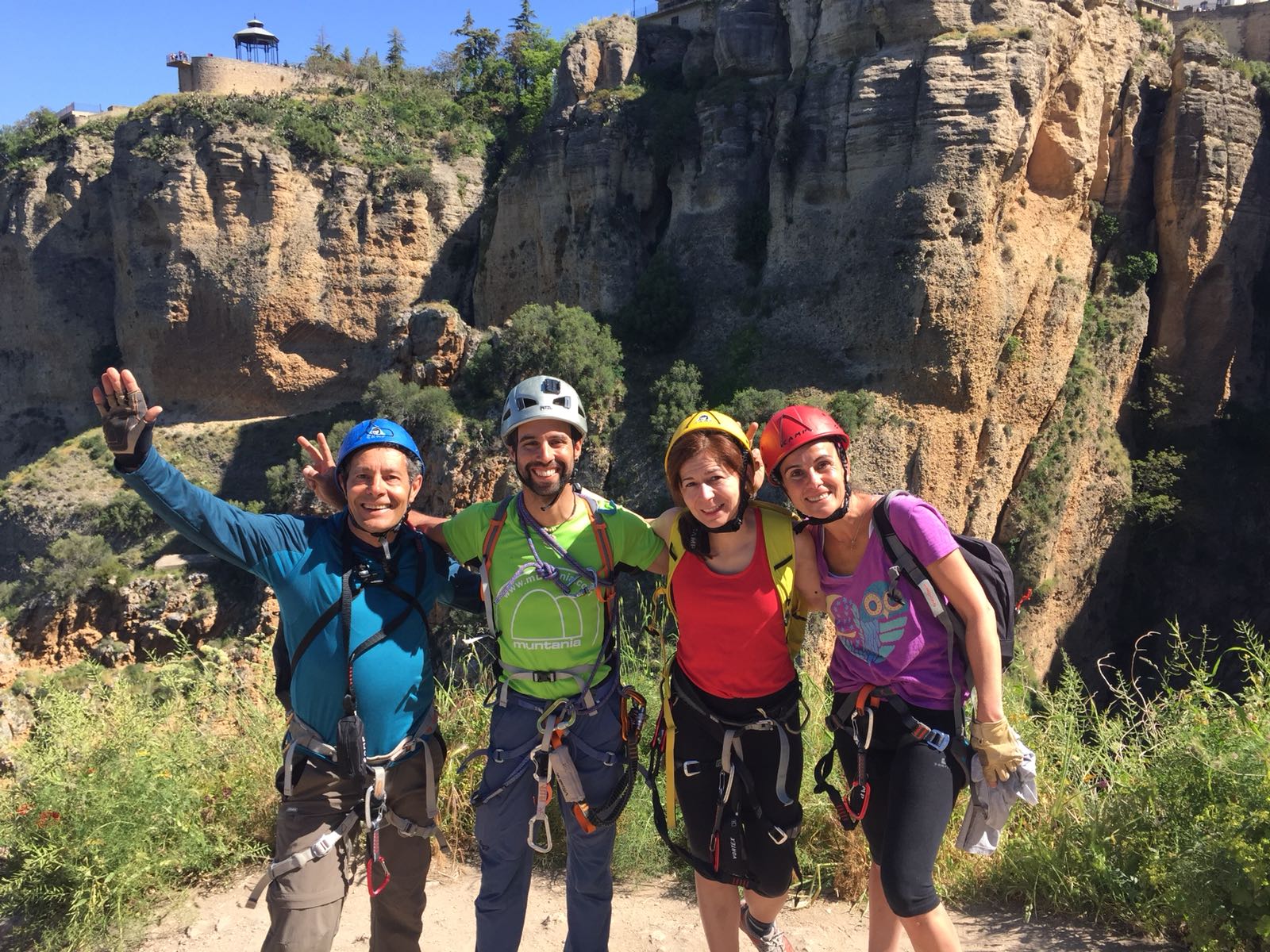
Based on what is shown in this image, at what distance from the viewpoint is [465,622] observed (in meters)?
15.7

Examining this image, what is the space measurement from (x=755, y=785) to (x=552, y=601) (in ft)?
3.09

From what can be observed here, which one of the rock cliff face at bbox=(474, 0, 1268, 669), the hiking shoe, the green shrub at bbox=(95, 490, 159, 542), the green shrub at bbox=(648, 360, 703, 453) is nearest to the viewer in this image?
the hiking shoe

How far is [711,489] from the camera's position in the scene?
2.84 m

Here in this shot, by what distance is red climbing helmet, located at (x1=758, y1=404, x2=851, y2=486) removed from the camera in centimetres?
286

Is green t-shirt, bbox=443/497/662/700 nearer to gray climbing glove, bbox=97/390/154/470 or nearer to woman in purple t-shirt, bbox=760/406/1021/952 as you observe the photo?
woman in purple t-shirt, bbox=760/406/1021/952

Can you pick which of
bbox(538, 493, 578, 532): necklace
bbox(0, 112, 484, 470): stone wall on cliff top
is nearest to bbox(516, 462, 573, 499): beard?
bbox(538, 493, 578, 532): necklace

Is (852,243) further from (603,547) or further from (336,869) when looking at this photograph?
(336,869)

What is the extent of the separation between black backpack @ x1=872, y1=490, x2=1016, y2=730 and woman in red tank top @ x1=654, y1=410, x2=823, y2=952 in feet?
0.96

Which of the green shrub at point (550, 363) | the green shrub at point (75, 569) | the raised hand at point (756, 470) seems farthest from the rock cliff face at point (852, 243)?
the raised hand at point (756, 470)

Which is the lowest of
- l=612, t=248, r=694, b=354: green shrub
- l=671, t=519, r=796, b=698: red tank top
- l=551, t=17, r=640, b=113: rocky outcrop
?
l=671, t=519, r=796, b=698: red tank top

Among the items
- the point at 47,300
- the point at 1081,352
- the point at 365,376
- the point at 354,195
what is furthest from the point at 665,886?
the point at 47,300

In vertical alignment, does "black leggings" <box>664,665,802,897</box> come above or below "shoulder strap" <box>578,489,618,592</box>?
below

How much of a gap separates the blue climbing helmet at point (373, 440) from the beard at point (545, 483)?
38 centimetres

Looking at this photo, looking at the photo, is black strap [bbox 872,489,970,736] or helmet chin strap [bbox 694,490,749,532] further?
helmet chin strap [bbox 694,490,749,532]
